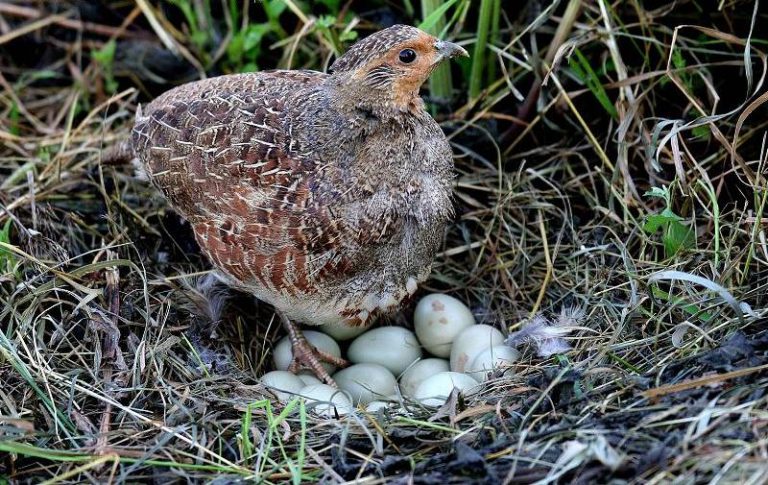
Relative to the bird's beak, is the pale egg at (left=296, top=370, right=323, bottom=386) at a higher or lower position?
lower

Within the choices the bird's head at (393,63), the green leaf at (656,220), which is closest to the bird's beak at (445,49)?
the bird's head at (393,63)

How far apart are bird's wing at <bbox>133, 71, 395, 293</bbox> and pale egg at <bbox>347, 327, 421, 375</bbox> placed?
0.52 meters

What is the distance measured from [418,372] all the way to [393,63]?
119 cm

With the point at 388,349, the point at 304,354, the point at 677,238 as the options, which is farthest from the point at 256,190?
the point at 677,238

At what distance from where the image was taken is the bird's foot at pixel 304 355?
3.57 meters

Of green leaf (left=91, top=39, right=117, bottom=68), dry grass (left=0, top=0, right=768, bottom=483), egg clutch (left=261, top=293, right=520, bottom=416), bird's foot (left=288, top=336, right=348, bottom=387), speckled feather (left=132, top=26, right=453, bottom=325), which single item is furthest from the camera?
green leaf (left=91, top=39, right=117, bottom=68)

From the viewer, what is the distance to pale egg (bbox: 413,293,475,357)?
11.7 feet

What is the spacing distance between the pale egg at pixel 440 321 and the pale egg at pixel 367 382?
0.74 feet

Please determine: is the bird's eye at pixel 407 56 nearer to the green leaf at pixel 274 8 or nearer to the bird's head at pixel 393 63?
the bird's head at pixel 393 63

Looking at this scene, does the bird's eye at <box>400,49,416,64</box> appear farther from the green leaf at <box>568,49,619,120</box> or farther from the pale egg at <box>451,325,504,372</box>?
the pale egg at <box>451,325,504,372</box>

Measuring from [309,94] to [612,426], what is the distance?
1561 mm

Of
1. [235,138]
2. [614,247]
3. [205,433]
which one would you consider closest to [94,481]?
[205,433]

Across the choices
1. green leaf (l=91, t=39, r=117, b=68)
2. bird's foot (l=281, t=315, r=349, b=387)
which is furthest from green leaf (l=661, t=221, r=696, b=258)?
green leaf (l=91, t=39, r=117, b=68)

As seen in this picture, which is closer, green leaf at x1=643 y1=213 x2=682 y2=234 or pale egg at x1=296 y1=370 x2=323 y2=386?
green leaf at x1=643 y1=213 x2=682 y2=234
